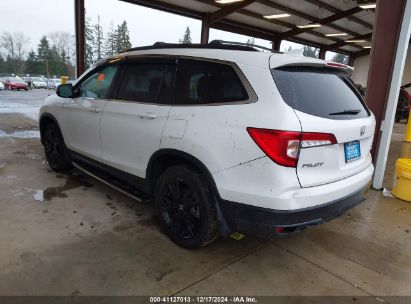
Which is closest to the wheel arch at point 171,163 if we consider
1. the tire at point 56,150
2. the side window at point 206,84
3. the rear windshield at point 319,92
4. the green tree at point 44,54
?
the side window at point 206,84

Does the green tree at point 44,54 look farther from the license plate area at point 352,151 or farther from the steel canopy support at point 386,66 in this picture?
the license plate area at point 352,151

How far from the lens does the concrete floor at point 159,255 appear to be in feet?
8.07

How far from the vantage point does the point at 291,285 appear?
2.54m

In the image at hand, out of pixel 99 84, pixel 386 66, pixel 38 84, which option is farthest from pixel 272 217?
pixel 38 84

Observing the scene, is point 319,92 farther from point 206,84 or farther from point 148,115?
point 148,115

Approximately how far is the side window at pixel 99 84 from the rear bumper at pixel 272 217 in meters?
2.14

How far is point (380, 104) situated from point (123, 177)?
386 cm

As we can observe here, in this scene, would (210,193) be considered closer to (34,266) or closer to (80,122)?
(34,266)

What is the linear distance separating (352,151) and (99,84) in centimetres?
293

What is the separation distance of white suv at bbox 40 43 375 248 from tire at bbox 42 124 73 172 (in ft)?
4.66

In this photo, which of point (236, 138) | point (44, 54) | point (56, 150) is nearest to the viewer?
point (236, 138)

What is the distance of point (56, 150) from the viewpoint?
482 cm

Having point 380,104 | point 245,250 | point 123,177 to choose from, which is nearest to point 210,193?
point 245,250

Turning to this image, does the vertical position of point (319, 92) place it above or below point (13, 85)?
above
